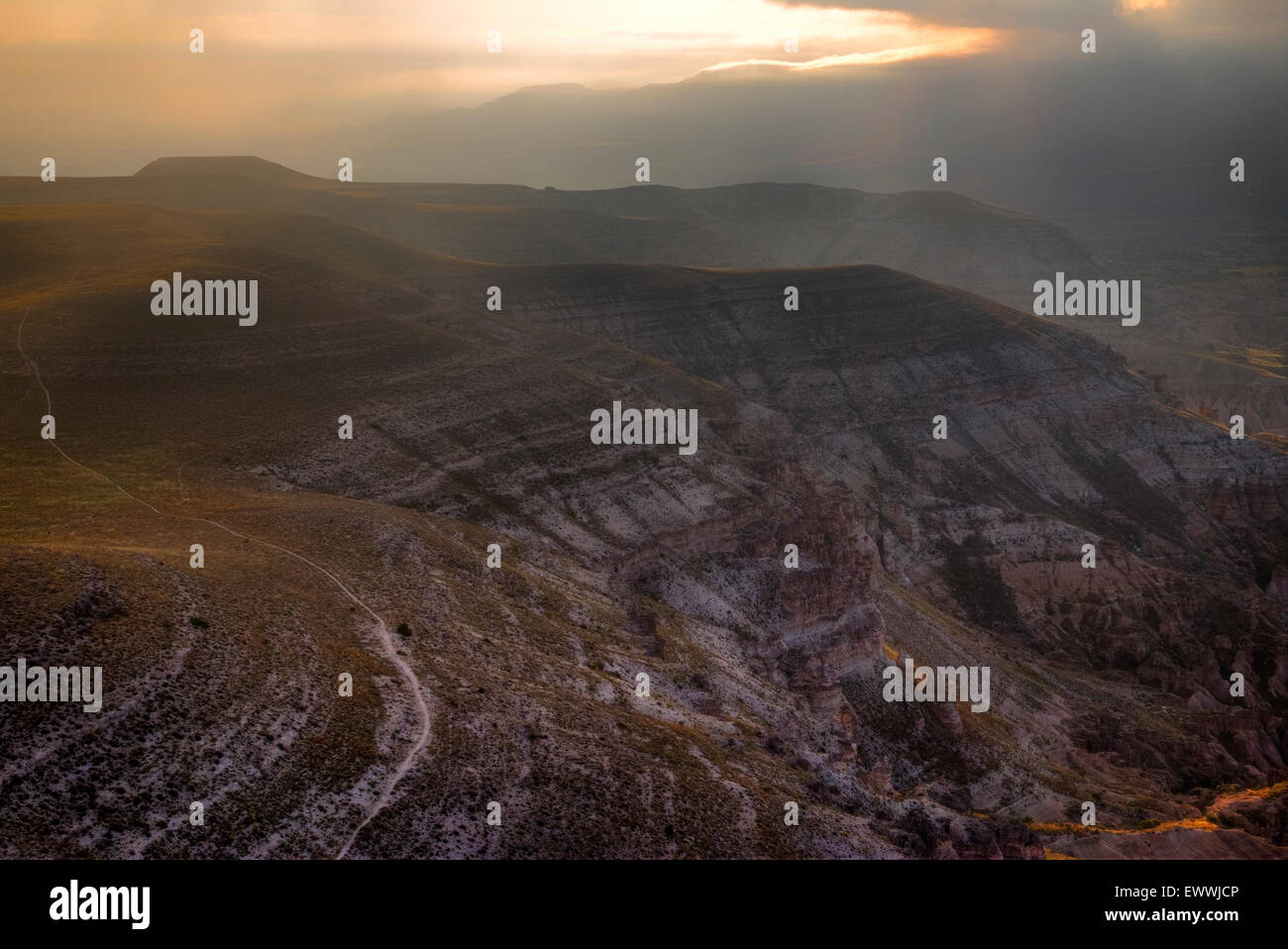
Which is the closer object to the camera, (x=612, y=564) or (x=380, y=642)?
(x=380, y=642)

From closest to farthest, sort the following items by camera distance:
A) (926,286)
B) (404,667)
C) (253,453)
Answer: (404,667), (253,453), (926,286)

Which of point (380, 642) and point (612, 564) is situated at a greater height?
point (612, 564)

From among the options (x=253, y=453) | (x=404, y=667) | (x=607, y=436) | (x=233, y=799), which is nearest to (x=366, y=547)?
(x=404, y=667)

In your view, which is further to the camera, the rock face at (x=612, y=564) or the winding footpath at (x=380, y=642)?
the rock face at (x=612, y=564)

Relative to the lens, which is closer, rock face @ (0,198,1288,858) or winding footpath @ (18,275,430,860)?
winding footpath @ (18,275,430,860)

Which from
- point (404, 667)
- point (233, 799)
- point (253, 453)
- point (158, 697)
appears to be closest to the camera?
point (233, 799)

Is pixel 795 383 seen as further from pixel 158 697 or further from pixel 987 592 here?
pixel 158 697

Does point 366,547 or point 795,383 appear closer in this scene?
point 366,547

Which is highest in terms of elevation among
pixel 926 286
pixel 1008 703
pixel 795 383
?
pixel 926 286
